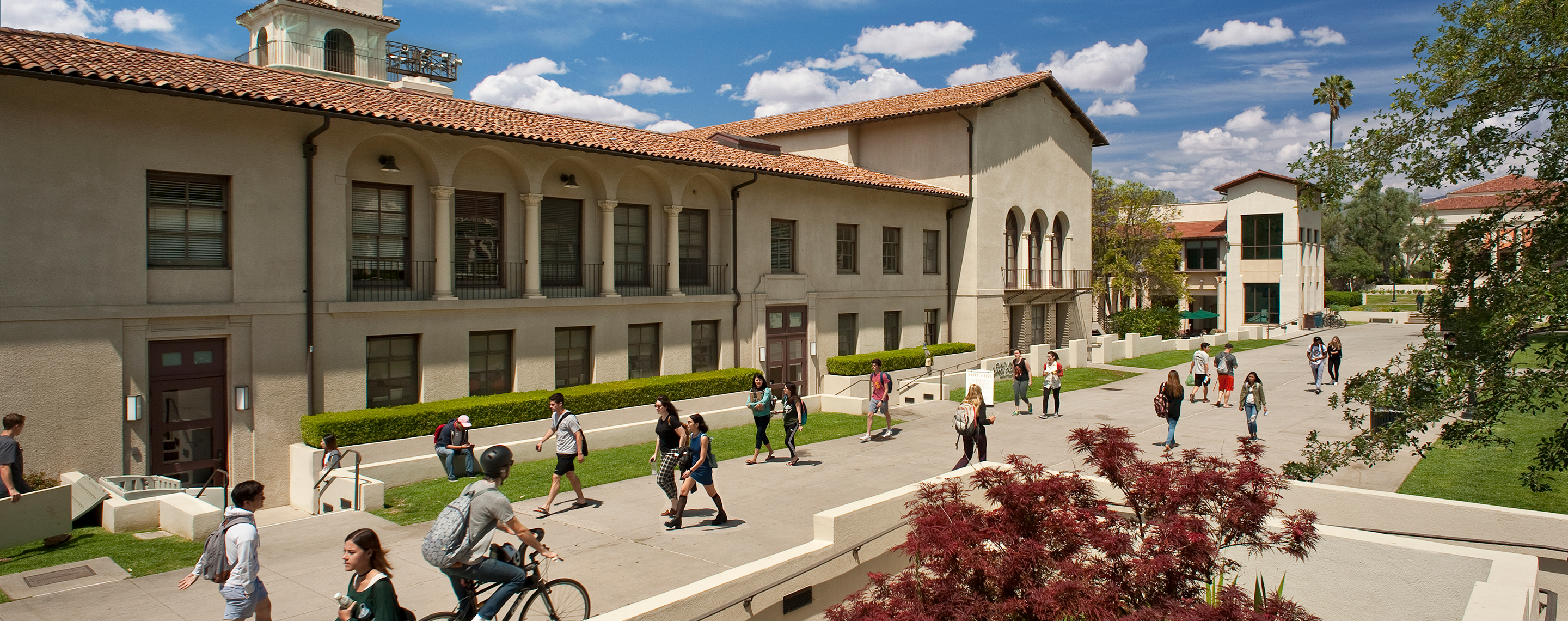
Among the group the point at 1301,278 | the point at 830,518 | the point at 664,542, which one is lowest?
the point at 664,542

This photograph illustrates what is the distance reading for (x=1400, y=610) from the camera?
8812 millimetres

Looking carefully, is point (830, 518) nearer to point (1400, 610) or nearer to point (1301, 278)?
point (1400, 610)

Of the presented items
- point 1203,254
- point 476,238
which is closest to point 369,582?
point 476,238

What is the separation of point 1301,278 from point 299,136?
181ft

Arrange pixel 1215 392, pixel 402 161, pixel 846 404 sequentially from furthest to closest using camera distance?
pixel 1215 392
pixel 846 404
pixel 402 161

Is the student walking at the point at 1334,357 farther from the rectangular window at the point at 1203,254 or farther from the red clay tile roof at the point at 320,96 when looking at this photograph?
the rectangular window at the point at 1203,254

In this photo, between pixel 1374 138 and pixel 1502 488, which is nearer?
pixel 1374 138

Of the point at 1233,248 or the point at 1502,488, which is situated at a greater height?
the point at 1233,248

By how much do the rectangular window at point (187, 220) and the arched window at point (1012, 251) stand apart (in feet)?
85.7

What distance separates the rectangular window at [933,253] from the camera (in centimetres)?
3143

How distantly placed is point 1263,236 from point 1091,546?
54949mm

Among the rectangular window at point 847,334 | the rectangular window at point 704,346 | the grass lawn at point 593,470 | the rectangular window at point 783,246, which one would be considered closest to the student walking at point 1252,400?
the grass lawn at point 593,470

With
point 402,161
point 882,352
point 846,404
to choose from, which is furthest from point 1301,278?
point 402,161

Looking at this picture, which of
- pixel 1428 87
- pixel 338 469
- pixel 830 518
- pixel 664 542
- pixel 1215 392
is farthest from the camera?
pixel 1215 392
